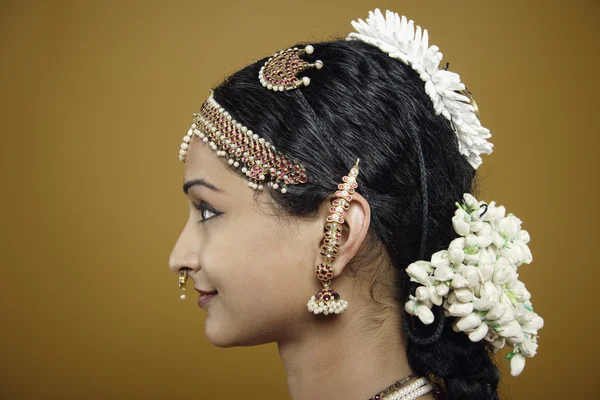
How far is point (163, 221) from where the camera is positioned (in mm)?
3295

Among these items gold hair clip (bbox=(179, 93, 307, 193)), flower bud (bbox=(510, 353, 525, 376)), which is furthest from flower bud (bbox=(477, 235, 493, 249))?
gold hair clip (bbox=(179, 93, 307, 193))

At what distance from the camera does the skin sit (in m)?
1.60

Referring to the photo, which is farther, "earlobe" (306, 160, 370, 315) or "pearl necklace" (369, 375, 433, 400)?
"pearl necklace" (369, 375, 433, 400)

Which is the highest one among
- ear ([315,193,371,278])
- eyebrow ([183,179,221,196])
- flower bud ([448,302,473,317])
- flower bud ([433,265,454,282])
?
eyebrow ([183,179,221,196])

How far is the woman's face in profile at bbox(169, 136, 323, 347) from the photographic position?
1.60 m

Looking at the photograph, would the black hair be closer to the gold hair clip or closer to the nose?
the gold hair clip

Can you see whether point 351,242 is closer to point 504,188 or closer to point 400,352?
point 400,352

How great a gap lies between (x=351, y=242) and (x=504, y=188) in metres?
1.87

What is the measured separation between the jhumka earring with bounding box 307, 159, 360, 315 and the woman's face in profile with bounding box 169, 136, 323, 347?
3 centimetres

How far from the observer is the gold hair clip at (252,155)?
1.59 meters

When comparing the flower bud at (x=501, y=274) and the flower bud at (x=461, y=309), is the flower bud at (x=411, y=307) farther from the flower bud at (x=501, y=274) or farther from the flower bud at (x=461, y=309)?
the flower bud at (x=501, y=274)

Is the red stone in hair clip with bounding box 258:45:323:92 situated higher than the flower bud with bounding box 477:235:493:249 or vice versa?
the red stone in hair clip with bounding box 258:45:323:92

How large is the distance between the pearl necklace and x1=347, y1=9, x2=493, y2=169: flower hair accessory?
2.15ft

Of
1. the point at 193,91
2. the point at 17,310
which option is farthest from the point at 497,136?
the point at 17,310
